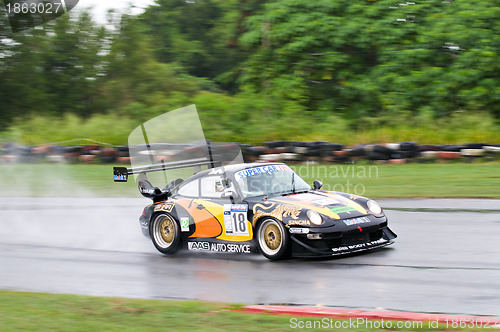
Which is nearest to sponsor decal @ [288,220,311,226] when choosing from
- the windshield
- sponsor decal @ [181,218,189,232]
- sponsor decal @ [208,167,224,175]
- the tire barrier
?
the windshield

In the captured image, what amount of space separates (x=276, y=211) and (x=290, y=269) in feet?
2.64

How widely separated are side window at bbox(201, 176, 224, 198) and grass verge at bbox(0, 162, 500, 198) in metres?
5.91

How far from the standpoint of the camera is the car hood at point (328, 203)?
25.9 feet

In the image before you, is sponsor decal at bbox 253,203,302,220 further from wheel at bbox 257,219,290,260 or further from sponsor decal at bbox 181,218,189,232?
sponsor decal at bbox 181,218,189,232

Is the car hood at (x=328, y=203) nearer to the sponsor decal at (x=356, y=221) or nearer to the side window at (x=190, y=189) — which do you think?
the sponsor decal at (x=356, y=221)

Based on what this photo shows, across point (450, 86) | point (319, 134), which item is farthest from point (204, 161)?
point (450, 86)

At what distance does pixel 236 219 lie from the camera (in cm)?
838

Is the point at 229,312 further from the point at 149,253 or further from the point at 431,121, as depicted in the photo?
the point at 431,121

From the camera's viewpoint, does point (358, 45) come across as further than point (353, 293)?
Yes

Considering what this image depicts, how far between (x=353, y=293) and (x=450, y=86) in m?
18.6

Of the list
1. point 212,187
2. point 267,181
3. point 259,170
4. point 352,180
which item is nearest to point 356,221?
point 267,181

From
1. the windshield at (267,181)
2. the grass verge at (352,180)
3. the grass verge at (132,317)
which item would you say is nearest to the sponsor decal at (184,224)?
the windshield at (267,181)

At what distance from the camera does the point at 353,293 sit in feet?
20.4

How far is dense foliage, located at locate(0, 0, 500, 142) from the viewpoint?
23.0m
